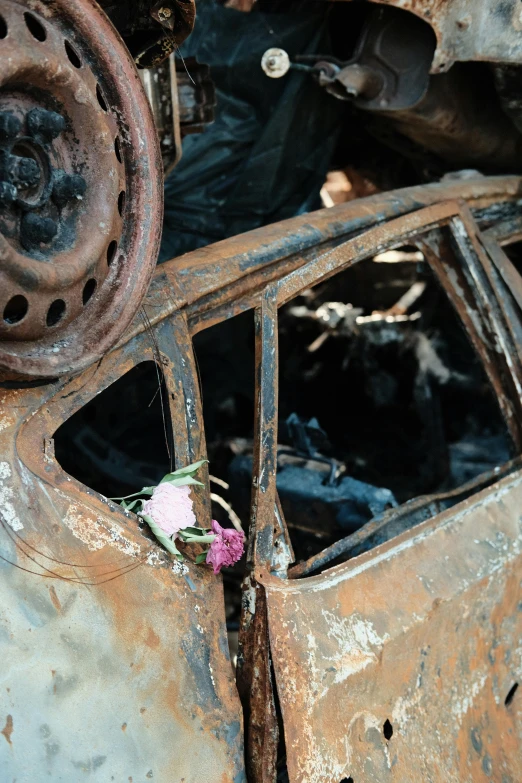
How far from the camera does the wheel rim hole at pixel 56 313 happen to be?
5.03 ft

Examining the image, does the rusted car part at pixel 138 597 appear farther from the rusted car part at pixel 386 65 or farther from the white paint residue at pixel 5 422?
the rusted car part at pixel 386 65

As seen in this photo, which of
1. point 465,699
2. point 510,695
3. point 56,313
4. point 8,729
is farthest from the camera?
point 510,695

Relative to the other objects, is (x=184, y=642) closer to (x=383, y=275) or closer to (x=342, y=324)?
(x=342, y=324)

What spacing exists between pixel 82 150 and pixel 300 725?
4.22 feet

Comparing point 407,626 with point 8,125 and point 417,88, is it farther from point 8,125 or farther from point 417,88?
point 417,88

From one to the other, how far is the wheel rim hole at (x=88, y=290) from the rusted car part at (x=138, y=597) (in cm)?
17

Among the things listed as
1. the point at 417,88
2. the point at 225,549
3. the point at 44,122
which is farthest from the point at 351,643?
the point at 417,88

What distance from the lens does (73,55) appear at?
4.93 ft

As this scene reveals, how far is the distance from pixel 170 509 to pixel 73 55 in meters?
0.94

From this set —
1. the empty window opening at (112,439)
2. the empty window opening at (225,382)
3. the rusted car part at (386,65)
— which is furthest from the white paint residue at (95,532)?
the rusted car part at (386,65)

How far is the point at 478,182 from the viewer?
2.87 meters

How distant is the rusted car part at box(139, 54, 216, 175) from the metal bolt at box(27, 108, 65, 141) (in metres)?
1.16

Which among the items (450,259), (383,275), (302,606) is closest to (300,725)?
(302,606)

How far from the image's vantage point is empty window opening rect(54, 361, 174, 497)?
3396 millimetres
